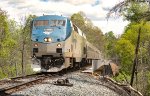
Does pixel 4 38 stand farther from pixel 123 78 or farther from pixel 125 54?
pixel 123 78

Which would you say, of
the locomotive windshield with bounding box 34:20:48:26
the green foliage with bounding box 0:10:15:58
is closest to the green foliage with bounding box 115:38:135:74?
the green foliage with bounding box 0:10:15:58

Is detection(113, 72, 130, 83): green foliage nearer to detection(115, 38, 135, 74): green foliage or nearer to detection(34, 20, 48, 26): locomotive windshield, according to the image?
detection(34, 20, 48, 26): locomotive windshield

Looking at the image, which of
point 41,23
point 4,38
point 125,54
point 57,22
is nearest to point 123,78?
point 57,22

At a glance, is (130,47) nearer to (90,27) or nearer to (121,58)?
(121,58)

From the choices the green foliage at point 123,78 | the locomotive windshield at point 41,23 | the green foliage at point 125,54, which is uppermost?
the locomotive windshield at point 41,23

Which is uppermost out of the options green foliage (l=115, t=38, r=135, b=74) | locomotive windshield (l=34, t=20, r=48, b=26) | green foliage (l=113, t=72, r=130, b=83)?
locomotive windshield (l=34, t=20, r=48, b=26)

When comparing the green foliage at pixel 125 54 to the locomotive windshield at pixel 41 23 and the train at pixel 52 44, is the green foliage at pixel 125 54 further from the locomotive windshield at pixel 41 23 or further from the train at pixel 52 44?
the locomotive windshield at pixel 41 23

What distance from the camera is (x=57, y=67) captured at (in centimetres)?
2252

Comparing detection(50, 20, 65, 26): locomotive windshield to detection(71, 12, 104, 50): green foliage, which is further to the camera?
detection(71, 12, 104, 50): green foliage

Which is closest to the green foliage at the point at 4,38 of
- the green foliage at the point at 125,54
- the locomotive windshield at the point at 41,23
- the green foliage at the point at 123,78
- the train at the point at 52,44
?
the green foliage at the point at 123,78

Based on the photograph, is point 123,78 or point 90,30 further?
point 90,30

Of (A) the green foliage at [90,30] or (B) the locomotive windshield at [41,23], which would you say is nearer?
(B) the locomotive windshield at [41,23]

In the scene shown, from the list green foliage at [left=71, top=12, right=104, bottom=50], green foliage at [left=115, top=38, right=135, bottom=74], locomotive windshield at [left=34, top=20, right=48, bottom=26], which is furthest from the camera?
green foliage at [left=71, top=12, right=104, bottom=50]

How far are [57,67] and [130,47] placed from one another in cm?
4478
